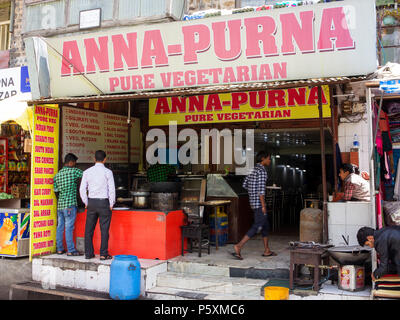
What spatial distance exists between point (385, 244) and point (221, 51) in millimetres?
4003

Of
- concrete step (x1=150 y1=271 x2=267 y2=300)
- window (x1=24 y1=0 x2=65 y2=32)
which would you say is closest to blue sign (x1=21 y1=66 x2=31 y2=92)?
window (x1=24 y1=0 x2=65 y2=32)

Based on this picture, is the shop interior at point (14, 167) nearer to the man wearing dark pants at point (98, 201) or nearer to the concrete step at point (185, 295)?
the man wearing dark pants at point (98, 201)

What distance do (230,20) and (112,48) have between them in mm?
2347

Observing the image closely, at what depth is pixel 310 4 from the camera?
21.6 feet

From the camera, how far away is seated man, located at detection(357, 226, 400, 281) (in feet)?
17.5

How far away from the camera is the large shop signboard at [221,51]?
633 centimetres

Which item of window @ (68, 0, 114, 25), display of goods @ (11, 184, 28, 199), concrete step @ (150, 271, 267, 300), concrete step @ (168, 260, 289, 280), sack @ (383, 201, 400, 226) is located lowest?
concrete step @ (150, 271, 267, 300)

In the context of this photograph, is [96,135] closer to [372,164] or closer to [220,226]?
[220,226]

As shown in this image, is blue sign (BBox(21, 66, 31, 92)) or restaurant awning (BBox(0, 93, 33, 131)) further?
blue sign (BBox(21, 66, 31, 92))

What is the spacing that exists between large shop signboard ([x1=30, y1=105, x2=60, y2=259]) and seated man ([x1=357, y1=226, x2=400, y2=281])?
5728 mm

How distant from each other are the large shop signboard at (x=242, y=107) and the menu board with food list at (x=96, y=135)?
0.78 m

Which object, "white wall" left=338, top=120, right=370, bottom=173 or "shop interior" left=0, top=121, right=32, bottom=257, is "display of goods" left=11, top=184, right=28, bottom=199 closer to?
"shop interior" left=0, top=121, right=32, bottom=257

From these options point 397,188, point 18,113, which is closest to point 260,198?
point 397,188
